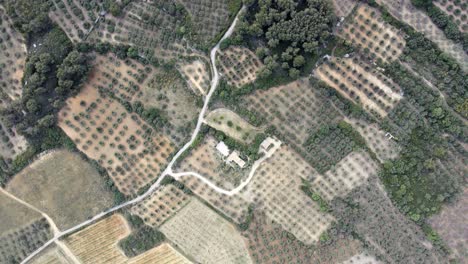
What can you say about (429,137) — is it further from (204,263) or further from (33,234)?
(33,234)

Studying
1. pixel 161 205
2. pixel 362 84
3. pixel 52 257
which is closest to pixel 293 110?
pixel 362 84

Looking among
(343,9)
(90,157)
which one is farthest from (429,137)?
(90,157)

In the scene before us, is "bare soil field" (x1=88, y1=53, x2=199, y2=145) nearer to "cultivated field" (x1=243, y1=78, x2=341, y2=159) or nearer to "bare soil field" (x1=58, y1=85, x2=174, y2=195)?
"bare soil field" (x1=58, y1=85, x2=174, y2=195)

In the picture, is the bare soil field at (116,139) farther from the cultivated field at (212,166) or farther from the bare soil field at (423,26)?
the bare soil field at (423,26)

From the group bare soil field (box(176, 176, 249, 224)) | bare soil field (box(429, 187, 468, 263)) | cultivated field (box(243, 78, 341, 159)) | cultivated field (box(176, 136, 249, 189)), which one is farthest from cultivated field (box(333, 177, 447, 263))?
cultivated field (box(176, 136, 249, 189))

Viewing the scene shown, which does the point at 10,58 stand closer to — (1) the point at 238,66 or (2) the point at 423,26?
(1) the point at 238,66

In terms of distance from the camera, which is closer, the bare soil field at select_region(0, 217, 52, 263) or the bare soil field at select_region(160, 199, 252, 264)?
the bare soil field at select_region(160, 199, 252, 264)

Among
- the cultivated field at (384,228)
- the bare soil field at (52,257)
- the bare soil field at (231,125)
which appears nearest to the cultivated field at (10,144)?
the bare soil field at (52,257)
